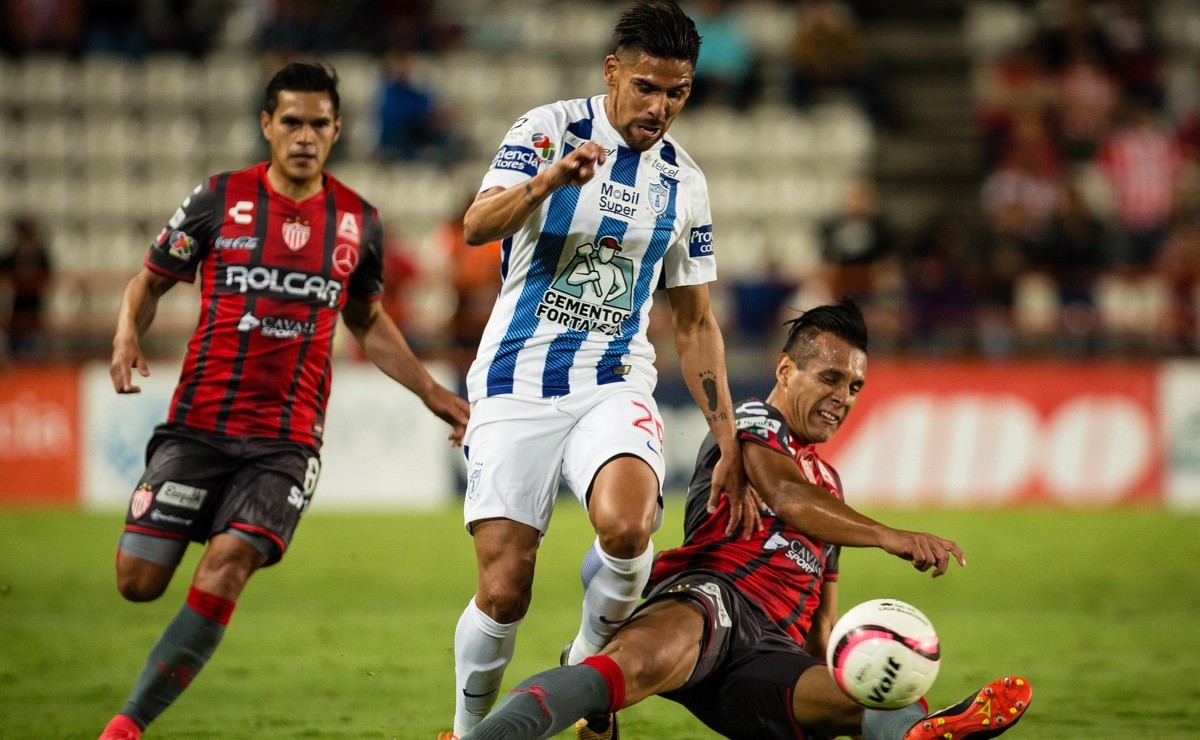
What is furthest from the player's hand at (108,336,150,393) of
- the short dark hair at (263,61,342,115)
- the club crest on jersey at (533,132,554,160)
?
the club crest on jersey at (533,132,554,160)

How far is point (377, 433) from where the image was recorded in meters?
14.9

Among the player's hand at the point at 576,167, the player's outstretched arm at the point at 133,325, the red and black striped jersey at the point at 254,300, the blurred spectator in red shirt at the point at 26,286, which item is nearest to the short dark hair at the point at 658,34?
the player's hand at the point at 576,167

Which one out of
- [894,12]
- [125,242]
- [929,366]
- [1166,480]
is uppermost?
[894,12]

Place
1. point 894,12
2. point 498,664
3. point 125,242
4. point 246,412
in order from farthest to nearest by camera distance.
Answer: point 894,12 < point 125,242 < point 246,412 < point 498,664

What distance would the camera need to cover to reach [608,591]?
524 centimetres

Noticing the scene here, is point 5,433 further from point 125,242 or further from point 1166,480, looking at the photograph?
point 1166,480

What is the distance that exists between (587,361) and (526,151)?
0.77 meters

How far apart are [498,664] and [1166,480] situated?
11.0 m

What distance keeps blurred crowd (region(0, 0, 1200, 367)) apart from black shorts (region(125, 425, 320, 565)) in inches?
331

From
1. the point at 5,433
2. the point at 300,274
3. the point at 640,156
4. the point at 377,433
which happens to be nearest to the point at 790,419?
the point at 640,156

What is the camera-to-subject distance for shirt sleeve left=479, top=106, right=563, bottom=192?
205 inches

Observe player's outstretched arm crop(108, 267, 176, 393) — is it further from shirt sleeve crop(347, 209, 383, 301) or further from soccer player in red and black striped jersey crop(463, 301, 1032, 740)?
soccer player in red and black striped jersey crop(463, 301, 1032, 740)

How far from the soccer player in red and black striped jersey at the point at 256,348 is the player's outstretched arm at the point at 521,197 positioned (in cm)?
130

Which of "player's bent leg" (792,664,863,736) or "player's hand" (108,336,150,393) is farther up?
"player's hand" (108,336,150,393)
